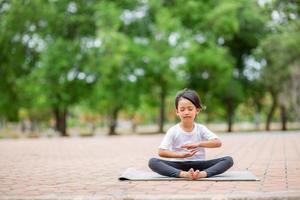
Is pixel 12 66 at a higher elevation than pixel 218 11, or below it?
below

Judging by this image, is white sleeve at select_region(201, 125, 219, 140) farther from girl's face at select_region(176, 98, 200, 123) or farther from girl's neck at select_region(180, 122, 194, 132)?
girl's face at select_region(176, 98, 200, 123)

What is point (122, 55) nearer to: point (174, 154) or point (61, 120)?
point (61, 120)

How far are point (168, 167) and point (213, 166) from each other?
1.89ft

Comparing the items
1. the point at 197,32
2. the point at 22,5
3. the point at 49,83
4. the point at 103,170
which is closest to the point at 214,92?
the point at 197,32

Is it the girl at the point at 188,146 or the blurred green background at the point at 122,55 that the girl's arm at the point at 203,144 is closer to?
the girl at the point at 188,146

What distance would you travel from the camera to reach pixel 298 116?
34750 millimetres

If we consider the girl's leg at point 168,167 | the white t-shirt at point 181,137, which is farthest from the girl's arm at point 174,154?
the girl's leg at point 168,167

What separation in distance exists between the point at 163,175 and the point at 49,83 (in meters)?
26.4

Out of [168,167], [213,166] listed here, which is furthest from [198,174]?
[168,167]

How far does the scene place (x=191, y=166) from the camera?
680 cm

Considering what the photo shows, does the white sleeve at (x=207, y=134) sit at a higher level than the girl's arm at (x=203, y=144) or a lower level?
higher

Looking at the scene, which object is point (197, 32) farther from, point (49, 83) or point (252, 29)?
point (49, 83)

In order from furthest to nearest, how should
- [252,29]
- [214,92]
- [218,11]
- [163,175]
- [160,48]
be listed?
1. [252,29]
2. [214,92]
3. [218,11]
4. [160,48]
5. [163,175]

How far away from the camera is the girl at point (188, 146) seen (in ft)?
21.3
